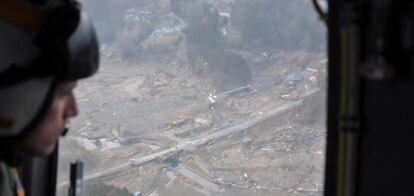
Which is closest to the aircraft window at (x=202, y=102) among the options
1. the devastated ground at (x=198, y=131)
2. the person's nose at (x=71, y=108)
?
the devastated ground at (x=198, y=131)

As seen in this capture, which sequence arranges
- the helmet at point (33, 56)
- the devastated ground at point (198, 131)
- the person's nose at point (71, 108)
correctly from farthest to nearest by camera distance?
the devastated ground at point (198, 131), the person's nose at point (71, 108), the helmet at point (33, 56)

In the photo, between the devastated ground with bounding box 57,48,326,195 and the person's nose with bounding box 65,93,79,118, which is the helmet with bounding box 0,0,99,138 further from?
the devastated ground with bounding box 57,48,326,195

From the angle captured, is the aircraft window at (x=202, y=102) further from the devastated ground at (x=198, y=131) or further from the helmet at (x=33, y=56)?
the helmet at (x=33, y=56)

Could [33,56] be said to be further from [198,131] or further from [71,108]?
[198,131]

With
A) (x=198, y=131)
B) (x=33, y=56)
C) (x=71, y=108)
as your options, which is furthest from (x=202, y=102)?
(x=33, y=56)

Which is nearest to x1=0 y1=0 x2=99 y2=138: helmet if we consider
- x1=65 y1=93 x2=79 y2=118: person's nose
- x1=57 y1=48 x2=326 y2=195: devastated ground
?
x1=65 y1=93 x2=79 y2=118: person's nose

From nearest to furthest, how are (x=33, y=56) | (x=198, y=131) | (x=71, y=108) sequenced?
(x=33, y=56) < (x=71, y=108) < (x=198, y=131)
